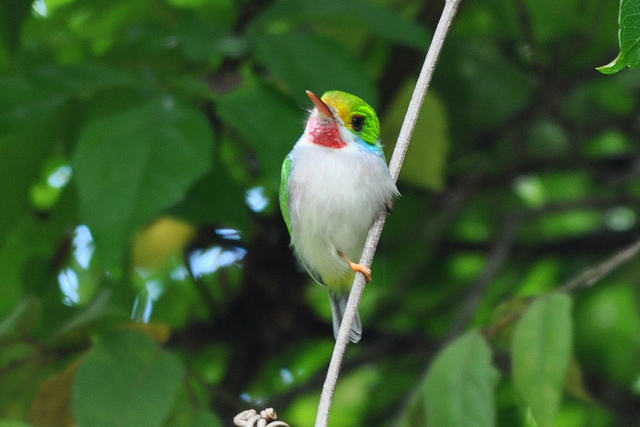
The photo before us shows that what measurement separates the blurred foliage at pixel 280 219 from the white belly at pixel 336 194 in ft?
0.93

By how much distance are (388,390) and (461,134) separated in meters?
1.19

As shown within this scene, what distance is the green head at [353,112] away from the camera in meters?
2.09

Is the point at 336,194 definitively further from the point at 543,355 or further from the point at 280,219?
the point at 280,219

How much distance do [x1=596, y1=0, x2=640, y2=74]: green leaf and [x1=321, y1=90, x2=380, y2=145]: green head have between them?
2.61ft

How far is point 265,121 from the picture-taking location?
2.51 meters

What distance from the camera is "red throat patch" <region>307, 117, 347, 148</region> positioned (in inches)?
83.4

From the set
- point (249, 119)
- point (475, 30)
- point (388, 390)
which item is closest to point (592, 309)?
point (388, 390)

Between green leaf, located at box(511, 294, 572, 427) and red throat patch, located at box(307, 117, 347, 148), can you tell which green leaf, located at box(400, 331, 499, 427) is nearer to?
green leaf, located at box(511, 294, 572, 427)

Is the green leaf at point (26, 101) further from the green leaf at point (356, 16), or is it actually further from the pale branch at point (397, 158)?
the pale branch at point (397, 158)

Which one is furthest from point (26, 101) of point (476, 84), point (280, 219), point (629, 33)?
point (476, 84)

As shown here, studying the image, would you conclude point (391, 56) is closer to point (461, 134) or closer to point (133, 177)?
point (461, 134)

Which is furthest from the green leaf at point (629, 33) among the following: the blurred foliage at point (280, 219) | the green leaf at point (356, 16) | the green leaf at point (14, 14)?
the green leaf at point (14, 14)

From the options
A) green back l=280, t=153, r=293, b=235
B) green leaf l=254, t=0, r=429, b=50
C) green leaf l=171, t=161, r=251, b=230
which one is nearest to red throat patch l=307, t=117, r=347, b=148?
green back l=280, t=153, r=293, b=235

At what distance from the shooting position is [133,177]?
228 centimetres
